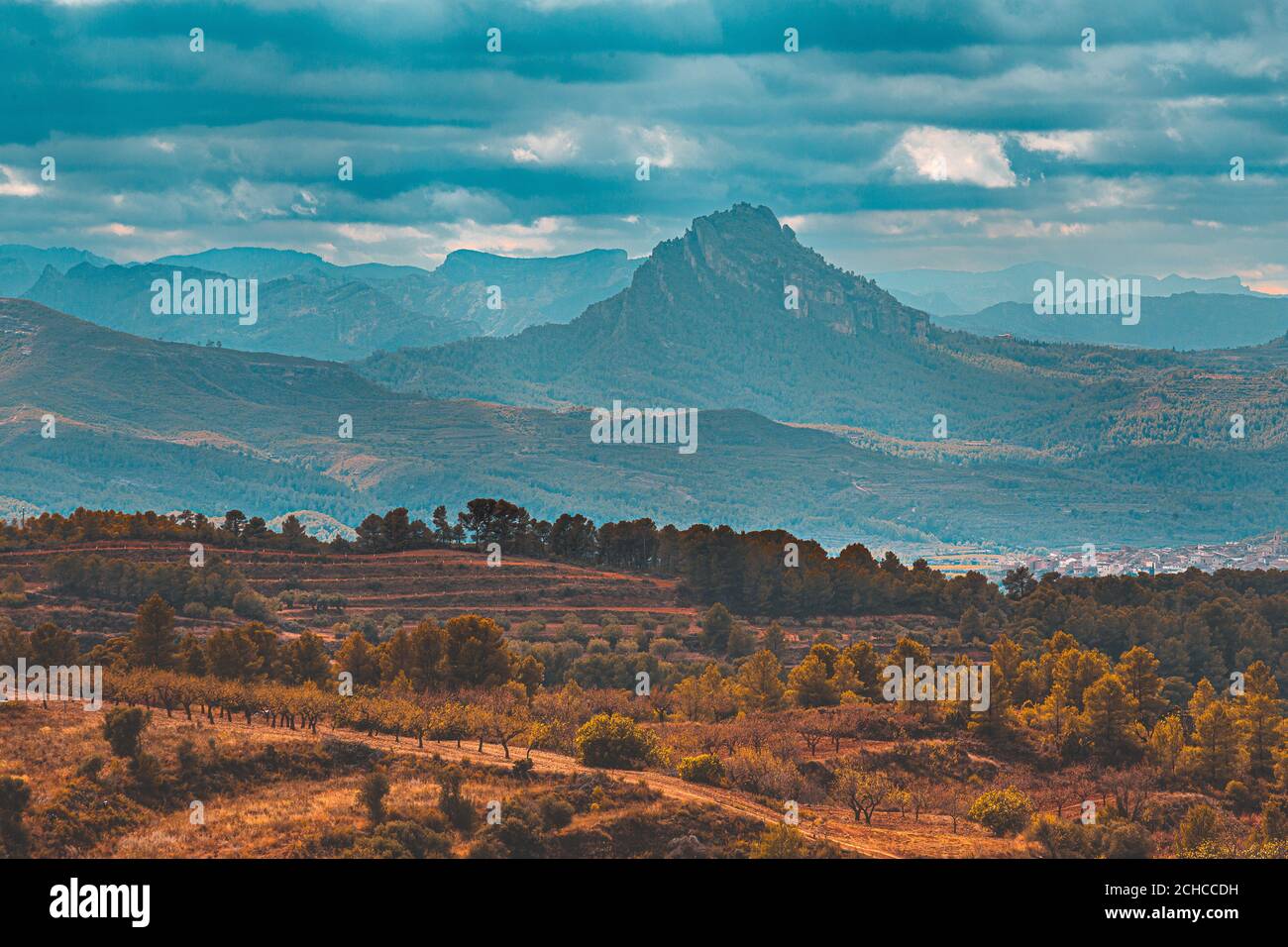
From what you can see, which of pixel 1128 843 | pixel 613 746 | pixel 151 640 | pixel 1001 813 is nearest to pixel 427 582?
pixel 151 640

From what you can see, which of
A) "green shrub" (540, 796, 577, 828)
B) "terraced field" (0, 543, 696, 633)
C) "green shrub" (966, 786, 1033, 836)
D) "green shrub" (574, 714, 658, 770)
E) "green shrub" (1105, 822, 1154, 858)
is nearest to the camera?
"green shrub" (540, 796, 577, 828)

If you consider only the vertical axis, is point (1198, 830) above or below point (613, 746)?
below

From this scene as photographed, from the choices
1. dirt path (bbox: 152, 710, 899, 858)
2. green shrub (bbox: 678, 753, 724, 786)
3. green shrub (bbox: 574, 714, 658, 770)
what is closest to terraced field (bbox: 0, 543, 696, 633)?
dirt path (bbox: 152, 710, 899, 858)

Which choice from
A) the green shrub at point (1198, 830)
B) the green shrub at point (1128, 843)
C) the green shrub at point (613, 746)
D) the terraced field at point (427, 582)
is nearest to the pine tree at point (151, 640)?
the green shrub at point (613, 746)

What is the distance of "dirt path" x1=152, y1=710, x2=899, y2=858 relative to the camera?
6219 cm

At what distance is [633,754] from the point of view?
74812 mm

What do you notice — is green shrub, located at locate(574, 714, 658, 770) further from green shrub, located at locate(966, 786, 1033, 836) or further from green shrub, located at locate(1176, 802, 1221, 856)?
green shrub, located at locate(1176, 802, 1221, 856)

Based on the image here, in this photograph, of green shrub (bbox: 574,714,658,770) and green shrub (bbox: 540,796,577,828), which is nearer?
green shrub (bbox: 540,796,577,828)

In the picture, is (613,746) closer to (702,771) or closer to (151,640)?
(702,771)

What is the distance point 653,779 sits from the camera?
69.5 meters

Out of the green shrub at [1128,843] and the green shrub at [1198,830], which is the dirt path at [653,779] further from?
the green shrub at [1198,830]

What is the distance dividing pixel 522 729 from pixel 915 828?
954 inches

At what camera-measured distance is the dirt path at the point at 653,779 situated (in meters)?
62.2

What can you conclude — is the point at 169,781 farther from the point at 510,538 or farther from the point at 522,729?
the point at 510,538
